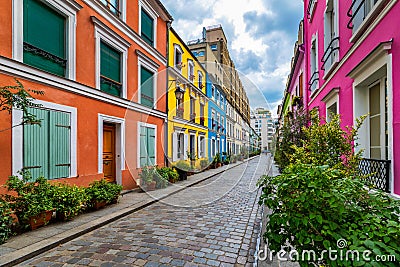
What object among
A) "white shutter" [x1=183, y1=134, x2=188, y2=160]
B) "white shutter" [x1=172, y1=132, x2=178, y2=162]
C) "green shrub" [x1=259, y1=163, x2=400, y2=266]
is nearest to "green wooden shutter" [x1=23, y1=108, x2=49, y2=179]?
"green shrub" [x1=259, y1=163, x2=400, y2=266]

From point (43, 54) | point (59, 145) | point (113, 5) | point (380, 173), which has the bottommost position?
point (380, 173)

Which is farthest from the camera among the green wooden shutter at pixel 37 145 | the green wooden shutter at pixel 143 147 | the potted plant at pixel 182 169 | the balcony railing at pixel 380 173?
the potted plant at pixel 182 169

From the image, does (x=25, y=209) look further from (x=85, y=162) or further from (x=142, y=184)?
(x=142, y=184)

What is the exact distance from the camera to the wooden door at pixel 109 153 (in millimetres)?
8266

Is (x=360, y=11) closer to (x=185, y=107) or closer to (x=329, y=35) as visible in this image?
(x=329, y=35)

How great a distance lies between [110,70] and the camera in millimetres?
8305

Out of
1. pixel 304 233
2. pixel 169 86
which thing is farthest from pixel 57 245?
pixel 169 86

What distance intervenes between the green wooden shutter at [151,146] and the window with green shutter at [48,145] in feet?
14.2

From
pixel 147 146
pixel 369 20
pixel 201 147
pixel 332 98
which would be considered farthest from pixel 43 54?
pixel 201 147

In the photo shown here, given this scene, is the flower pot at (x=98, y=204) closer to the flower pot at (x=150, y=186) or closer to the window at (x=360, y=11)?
the flower pot at (x=150, y=186)

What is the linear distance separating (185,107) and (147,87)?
519 centimetres

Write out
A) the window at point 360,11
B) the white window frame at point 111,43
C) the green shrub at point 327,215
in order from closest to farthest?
the green shrub at point 327,215 → the window at point 360,11 → the white window frame at point 111,43

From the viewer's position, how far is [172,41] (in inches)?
517

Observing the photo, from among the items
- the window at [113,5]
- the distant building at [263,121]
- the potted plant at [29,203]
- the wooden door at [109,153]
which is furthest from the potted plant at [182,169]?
the potted plant at [29,203]
